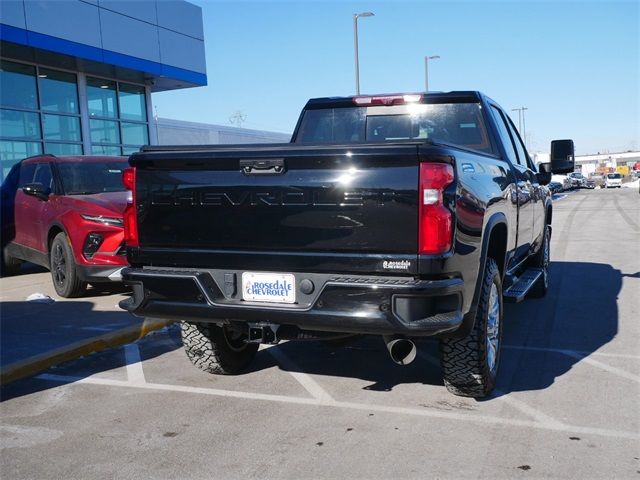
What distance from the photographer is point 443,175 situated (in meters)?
3.49

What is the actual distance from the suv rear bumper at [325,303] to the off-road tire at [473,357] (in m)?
0.48

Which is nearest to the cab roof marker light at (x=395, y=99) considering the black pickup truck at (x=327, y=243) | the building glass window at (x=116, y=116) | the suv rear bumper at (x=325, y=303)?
the black pickup truck at (x=327, y=243)

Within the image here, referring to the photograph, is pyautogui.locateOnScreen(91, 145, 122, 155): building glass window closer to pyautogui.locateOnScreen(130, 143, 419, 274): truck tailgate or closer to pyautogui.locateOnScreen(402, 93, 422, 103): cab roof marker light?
pyautogui.locateOnScreen(402, 93, 422, 103): cab roof marker light

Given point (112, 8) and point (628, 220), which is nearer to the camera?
point (112, 8)

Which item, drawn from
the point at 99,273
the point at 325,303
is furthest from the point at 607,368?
the point at 99,273

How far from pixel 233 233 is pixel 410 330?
1210 millimetres

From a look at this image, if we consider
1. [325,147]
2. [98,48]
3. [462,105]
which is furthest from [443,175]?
[98,48]

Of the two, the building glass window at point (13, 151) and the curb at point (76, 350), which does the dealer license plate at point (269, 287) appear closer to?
the curb at point (76, 350)

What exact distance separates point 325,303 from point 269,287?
1.21 feet

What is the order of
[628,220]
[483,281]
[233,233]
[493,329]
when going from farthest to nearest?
[628,220] → [493,329] → [483,281] → [233,233]

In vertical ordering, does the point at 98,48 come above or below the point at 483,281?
above

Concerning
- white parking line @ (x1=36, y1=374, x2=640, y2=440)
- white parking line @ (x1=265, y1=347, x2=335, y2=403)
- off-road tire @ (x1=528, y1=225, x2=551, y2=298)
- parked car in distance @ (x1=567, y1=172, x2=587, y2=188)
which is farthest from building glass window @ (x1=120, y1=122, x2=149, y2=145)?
parked car in distance @ (x1=567, y1=172, x2=587, y2=188)

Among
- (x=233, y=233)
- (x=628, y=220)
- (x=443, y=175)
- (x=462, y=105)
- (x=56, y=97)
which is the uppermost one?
(x=56, y=97)

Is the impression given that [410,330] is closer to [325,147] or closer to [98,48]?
[325,147]
